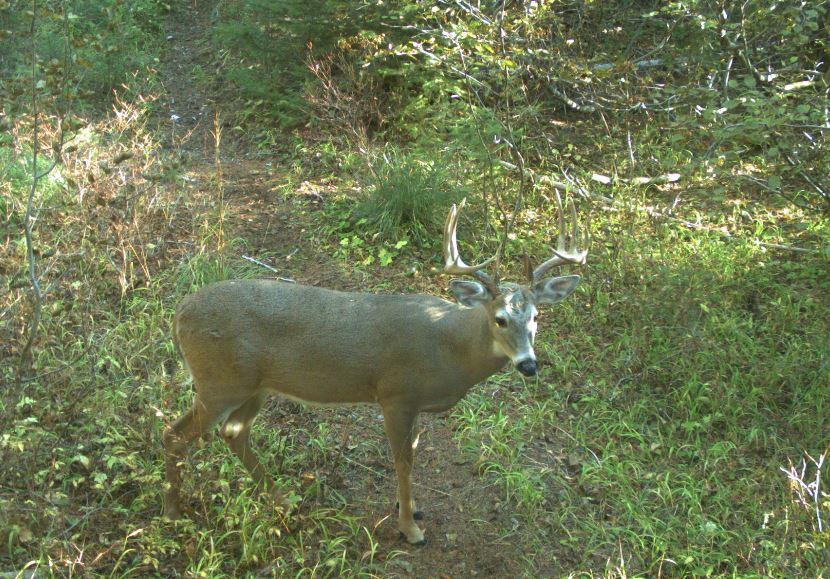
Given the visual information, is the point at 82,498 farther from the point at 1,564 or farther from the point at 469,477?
the point at 469,477

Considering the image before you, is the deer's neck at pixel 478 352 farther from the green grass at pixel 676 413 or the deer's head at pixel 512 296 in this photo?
the green grass at pixel 676 413

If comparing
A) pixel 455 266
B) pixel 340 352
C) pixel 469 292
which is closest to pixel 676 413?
pixel 469 292

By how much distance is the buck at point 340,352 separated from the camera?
4707 mm

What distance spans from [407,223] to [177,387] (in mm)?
2954

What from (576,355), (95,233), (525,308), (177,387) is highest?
(525,308)

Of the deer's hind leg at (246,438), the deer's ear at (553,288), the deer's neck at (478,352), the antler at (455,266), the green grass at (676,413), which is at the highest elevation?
the antler at (455,266)

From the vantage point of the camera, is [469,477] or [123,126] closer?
[469,477]

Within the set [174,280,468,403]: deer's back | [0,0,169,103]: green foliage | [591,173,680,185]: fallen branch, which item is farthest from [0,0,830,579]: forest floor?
[0,0,169,103]: green foliage

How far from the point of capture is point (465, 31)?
289 inches

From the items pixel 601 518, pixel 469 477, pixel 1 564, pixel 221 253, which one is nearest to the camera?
pixel 1 564

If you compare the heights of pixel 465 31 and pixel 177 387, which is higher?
pixel 465 31

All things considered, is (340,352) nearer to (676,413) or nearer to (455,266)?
(455,266)

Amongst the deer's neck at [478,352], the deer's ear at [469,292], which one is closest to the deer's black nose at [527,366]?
the deer's neck at [478,352]

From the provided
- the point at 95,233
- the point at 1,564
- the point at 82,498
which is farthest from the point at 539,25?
the point at 1,564
